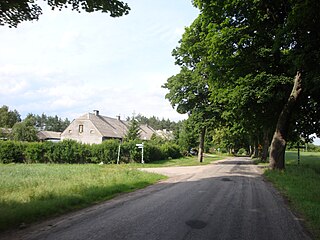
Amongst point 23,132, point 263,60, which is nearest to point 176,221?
point 263,60

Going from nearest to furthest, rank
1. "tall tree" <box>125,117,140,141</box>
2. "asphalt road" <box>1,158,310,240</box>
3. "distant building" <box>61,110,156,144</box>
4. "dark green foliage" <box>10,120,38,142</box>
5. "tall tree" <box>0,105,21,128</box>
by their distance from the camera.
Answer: "asphalt road" <box>1,158,310,240</box>
"tall tree" <box>125,117,140,141</box>
"distant building" <box>61,110,156,144</box>
"dark green foliage" <box>10,120,38,142</box>
"tall tree" <box>0,105,21,128</box>

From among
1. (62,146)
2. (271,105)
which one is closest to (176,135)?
(62,146)

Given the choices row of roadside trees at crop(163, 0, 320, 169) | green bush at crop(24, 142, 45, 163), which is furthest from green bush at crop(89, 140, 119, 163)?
row of roadside trees at crop(163, 0, 320, 169)

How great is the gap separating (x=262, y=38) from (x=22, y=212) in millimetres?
16471

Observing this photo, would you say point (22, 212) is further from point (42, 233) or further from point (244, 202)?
point (244, 202)

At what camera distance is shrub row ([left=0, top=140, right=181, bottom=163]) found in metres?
35.5

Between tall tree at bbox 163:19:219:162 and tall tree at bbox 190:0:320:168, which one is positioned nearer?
tall tree at bbox 190:0:320:168

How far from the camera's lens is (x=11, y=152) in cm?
3562

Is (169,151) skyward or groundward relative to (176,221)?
skyward

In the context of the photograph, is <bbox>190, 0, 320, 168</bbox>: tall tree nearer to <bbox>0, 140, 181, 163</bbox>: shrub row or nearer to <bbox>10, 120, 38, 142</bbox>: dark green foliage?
<bbox>0, 140, 181, 163</bbox>: shrub row

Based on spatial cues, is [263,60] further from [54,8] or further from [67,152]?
[67,152]

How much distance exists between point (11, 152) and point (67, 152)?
6859 mm

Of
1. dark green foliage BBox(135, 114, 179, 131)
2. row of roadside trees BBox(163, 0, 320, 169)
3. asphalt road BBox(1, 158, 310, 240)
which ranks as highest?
dark green foliage BBox(135, 114, 179, 131)

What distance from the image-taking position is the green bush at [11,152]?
116 feet
